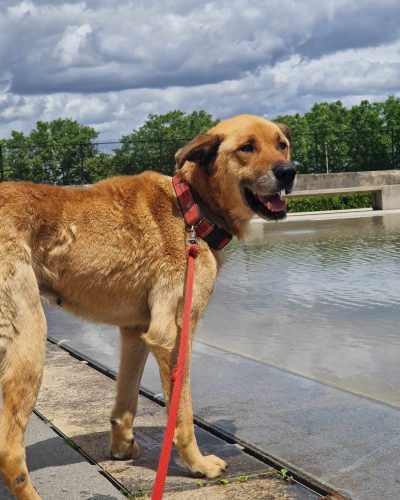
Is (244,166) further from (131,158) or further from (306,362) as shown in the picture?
(131,158)

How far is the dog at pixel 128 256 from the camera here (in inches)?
143

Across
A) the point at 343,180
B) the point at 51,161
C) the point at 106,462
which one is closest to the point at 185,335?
the point at 106,462

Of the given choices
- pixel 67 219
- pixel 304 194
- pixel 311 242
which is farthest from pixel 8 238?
pixel 304 194

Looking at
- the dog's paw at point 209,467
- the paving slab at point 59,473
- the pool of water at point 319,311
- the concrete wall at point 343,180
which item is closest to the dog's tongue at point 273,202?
the dog's paw at point 209,467

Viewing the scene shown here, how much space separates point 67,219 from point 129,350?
38.3 inches

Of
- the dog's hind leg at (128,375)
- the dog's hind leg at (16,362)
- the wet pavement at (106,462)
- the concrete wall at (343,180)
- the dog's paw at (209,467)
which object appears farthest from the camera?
the concrete wall at (343,180)

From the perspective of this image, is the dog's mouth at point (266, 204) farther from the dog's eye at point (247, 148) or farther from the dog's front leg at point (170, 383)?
the dog's front leg at point (170, 383)

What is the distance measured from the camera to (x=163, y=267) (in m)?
4.16

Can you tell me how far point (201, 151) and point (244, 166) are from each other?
0.25 m

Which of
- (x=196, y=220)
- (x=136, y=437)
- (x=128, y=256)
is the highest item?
(x=196, y=220)

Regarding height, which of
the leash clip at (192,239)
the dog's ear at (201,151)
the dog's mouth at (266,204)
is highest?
the dog's ear at (201,151)

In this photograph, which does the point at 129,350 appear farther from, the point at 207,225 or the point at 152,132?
the point at 152,132

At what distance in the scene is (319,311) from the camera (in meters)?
9.02

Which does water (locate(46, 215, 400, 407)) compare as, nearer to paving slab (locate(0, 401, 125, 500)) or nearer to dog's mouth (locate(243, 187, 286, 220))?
paving slab (locate(0, 401, 125, 500))
